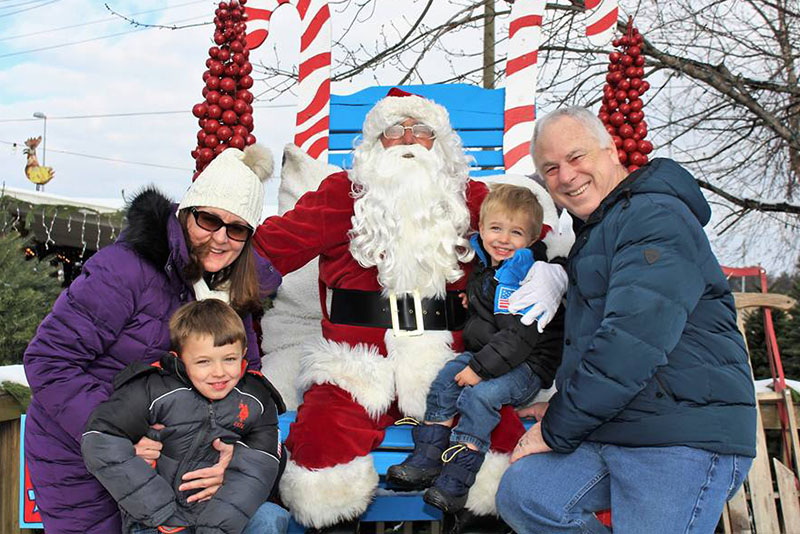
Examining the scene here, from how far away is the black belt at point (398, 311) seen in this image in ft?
10.3

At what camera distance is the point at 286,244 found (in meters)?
A: 3.27

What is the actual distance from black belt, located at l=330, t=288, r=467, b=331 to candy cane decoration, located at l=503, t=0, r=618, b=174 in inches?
67.1

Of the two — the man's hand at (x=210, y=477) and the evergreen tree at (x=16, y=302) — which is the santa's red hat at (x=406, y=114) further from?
the evergreen tree at (x=16, y=302)

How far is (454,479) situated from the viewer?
2598 mm

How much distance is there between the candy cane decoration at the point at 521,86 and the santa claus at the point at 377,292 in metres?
1.16

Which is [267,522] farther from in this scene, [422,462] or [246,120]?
[246,120]

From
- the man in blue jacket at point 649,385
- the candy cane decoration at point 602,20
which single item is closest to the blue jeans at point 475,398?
the man in blue jacket at point 649,385

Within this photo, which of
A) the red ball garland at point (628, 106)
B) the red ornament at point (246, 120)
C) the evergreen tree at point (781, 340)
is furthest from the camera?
the evergreen tree at point (781, 340)

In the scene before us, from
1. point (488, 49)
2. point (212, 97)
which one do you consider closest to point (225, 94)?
point (212, 97)

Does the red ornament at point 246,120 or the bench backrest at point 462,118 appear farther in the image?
the bench backrest at point 462,118

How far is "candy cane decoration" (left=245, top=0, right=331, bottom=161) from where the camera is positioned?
473 cm

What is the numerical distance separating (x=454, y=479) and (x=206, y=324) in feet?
3.47

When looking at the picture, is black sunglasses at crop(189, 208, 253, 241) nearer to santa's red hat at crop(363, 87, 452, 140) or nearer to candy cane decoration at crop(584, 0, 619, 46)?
santa's red hat at crop(363, 87, 452, 140)

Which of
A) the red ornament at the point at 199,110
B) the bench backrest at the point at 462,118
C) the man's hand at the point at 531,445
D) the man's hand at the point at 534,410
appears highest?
the bench backrest at the point at 462,118
